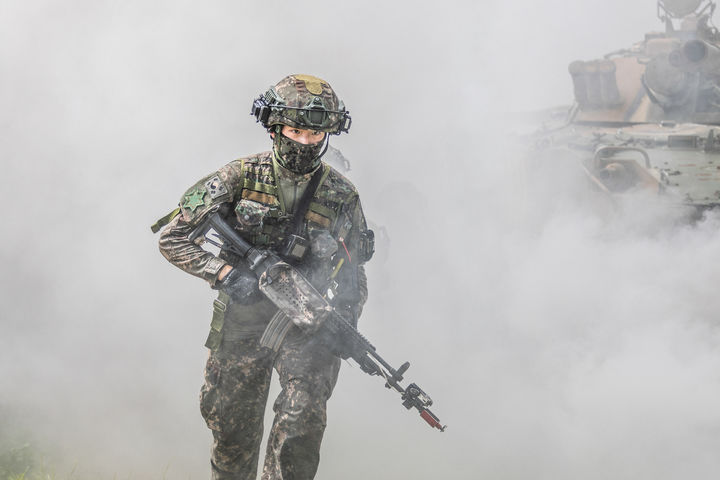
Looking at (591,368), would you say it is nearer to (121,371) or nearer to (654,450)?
(654,450)

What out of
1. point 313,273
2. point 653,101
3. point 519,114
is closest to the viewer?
point 313,273

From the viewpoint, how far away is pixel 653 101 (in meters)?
8.24

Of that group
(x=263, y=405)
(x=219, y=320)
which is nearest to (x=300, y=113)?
(x=219, y=320)

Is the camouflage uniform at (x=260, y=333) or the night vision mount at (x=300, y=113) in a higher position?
the night vision mount at (x=300, y=113)

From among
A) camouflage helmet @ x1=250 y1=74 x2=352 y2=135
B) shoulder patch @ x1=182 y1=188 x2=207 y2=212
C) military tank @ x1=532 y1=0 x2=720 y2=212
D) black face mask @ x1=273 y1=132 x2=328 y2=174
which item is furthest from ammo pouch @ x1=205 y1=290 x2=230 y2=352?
military tank @ x1=532 y1=0 x2=720 y2=212

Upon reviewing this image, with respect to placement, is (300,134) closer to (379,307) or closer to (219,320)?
(219,320)

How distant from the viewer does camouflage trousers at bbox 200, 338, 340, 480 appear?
291cm

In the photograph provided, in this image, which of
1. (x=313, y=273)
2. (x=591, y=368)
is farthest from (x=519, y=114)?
(x=313, y=273)

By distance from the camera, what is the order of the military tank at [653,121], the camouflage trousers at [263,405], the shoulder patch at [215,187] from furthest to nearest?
the military tank at [653,121] → the shoulder patch at [215,187] → the camouflage trousers at [263,405]

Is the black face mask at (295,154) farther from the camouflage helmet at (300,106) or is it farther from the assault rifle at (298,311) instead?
the assault rifle at (298,311)

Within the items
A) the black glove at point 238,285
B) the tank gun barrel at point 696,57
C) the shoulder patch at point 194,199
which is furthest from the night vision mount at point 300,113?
the tank gun barrel at point 696,57

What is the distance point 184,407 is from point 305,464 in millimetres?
3048

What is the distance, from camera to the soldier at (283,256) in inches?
117

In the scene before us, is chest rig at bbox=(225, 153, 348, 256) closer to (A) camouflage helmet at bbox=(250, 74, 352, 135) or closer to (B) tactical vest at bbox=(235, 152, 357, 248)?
(B) tactical vest at bbox=(235, 152, 357, 248)
